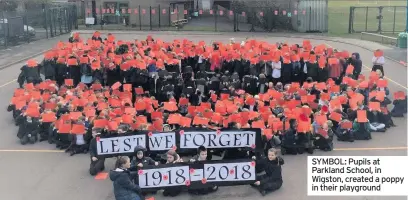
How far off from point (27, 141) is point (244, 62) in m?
9.16

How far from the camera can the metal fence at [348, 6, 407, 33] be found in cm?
4173

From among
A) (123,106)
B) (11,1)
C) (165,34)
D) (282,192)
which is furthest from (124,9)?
(282,192)

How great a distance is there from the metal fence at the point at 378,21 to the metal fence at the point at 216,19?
3.24 meters

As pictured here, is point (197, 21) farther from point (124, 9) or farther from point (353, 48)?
point (353, 48)

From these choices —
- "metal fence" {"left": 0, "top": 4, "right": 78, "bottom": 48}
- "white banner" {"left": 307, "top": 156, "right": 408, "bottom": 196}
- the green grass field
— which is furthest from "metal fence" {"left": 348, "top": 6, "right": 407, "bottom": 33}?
"white banner" {"left": 307, "top": 156, "right": 408, "bottom": 196}

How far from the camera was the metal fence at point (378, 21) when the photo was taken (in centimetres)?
4173

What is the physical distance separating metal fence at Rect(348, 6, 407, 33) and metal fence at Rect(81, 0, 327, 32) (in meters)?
3.24

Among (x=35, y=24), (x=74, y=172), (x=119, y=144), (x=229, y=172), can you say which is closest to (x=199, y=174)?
(x=229, y=172)

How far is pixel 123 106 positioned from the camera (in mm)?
16812

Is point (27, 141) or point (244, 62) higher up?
point (244, 62)

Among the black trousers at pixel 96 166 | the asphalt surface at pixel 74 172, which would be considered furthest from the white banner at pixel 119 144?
the asphalt surface at pixel 74 172

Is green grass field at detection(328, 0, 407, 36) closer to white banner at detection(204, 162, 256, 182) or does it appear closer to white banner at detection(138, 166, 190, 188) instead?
white banner at detection(204, 162, 256, 182)

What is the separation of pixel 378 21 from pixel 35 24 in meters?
31.0

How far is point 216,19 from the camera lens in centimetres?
5009
